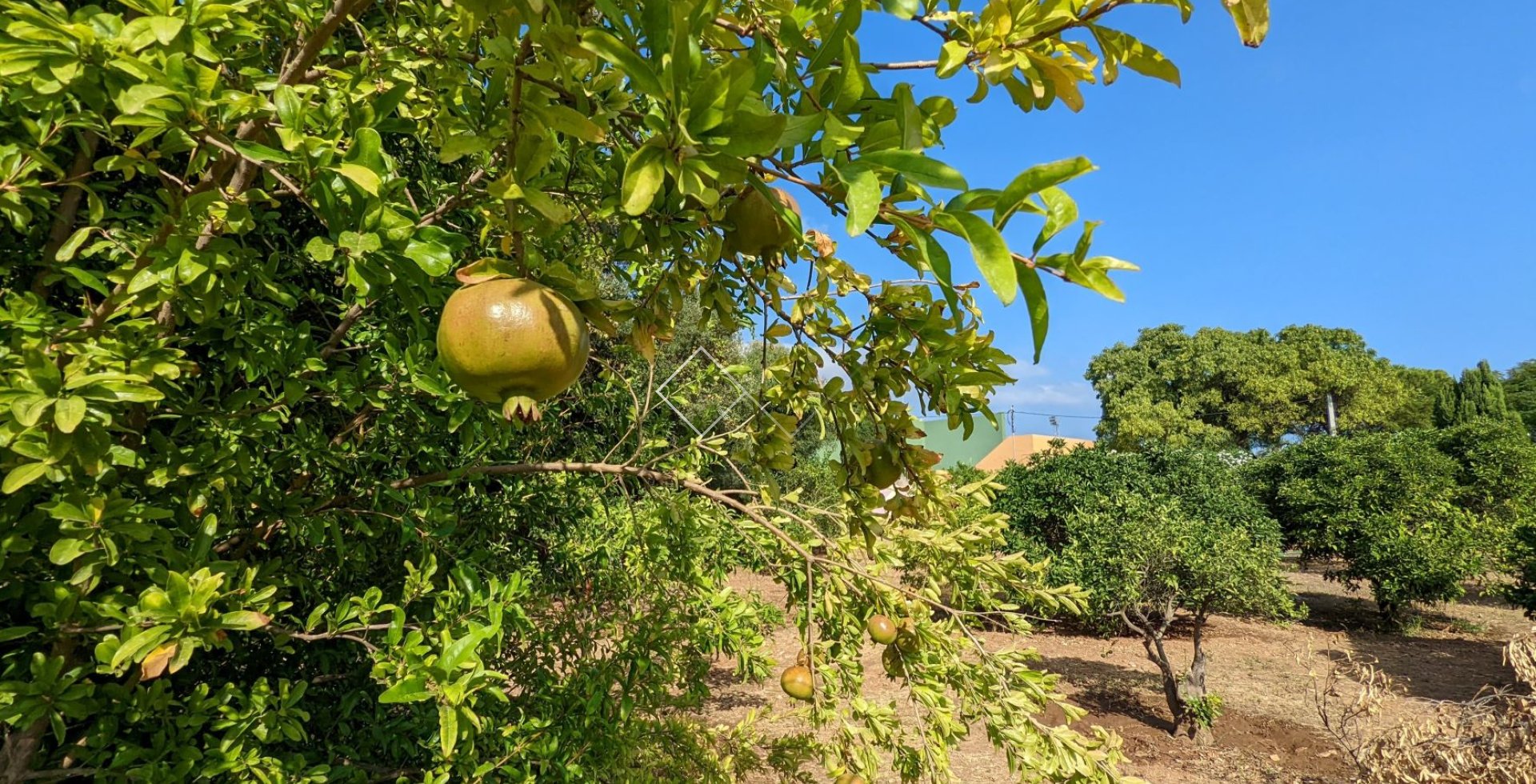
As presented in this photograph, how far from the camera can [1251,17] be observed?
0.75 meters

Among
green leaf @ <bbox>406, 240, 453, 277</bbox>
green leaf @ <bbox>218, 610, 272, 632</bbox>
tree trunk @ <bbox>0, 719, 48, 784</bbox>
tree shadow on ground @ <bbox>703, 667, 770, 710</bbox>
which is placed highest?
green leaf @ <bbox>406, 240, 453, 277</bbox>

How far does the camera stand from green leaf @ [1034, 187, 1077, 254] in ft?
2.21

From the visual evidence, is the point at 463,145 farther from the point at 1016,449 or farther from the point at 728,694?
the point at 1016,449

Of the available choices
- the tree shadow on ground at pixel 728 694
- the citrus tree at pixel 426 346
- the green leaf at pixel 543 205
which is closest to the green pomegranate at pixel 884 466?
the citrus tree at pixel 426 346

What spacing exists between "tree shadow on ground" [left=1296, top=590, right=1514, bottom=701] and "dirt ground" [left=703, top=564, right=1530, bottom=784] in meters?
0.02

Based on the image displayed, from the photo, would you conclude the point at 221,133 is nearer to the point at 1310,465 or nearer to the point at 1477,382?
the point at 1310,465

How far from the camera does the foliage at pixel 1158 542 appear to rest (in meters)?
6.96

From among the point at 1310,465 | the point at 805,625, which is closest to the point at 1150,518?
the point at 1310,465

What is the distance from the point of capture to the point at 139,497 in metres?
1.57

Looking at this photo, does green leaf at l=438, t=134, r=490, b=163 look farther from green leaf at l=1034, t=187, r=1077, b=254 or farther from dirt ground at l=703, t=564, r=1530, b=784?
dirt ground at l=703, t=564, r=1530, b=784

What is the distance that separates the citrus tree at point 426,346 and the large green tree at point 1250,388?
21164 millimetres

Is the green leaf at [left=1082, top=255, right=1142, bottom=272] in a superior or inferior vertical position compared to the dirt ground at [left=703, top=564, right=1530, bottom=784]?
superior

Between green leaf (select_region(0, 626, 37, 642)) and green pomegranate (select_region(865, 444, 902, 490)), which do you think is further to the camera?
green pomegranate (select_region(865, 444, 902, 490))

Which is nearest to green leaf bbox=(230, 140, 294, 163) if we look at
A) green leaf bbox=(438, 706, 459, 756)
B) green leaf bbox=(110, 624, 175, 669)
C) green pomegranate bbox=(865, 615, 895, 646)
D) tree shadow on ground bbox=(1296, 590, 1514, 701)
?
green leaf bbox=(110, 624, 175, 669)
